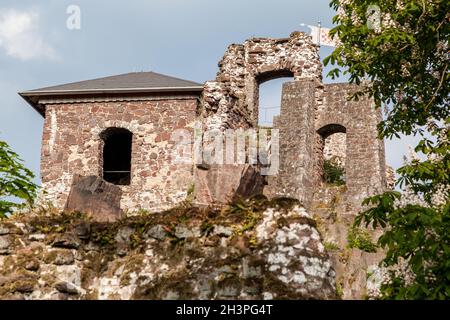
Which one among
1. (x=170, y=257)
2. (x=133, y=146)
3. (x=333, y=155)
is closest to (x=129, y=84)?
(x=133, y=146)

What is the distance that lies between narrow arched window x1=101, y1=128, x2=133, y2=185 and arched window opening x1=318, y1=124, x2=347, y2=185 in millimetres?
6441

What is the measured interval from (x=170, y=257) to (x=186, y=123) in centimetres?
1251

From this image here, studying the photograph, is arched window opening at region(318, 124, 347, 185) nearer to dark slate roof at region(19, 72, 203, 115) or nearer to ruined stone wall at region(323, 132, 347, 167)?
ruined stone wall at region(323, 132, 347, 167)

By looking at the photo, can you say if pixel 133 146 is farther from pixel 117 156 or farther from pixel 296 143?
pixel 296 143

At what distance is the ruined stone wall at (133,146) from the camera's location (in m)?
20.1

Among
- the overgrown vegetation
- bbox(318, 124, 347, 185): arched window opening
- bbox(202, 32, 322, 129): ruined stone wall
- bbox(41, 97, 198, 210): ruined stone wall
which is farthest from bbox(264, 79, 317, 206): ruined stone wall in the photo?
bbox(41, 97, 198, 210): ruined stone wall

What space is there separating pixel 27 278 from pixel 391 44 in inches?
271

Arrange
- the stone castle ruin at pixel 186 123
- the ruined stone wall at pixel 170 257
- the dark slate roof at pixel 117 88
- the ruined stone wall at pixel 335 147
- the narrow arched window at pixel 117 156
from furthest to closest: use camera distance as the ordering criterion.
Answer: the ruined stone wall at pixel 335 147
the narrow arched window at pixel 117 156
the dark slate roof at pixel 117 88
the stone castle ruin at pixel 186 123
the ruined stone wall at pixel 170 257

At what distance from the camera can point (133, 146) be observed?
67.5 feet

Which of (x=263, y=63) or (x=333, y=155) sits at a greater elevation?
(x=263, y=63)

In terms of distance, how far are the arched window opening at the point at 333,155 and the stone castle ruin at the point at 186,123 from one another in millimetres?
151

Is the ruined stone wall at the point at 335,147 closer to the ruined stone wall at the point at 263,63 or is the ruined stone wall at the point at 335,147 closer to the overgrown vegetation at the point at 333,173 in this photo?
the overgrown vegetation at the point at 333,173

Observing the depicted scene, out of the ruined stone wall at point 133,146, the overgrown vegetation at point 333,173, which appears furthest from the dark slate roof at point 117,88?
the overgrown vegetation at point 333,173
